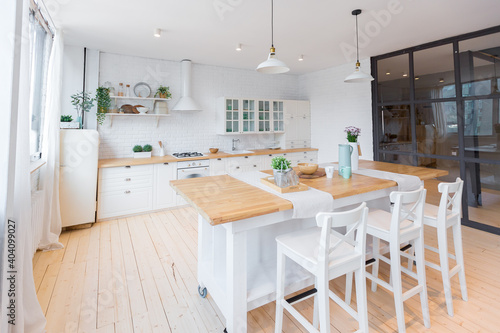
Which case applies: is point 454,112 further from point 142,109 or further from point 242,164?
point 142,109

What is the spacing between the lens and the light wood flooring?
5.97 feet

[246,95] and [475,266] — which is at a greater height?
[246,95]

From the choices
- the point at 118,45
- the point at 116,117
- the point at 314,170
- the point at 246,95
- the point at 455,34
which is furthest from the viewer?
the point at 246,95

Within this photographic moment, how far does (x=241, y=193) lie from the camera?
1.86 meters

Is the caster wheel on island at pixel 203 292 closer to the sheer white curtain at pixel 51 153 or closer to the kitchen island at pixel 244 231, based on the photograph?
the kitchen island at pixel 244 231

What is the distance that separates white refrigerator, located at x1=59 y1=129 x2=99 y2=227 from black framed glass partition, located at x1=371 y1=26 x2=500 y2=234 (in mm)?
4919

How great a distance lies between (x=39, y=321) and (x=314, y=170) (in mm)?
2366

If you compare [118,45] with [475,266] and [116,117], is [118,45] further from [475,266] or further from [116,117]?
[475,266]

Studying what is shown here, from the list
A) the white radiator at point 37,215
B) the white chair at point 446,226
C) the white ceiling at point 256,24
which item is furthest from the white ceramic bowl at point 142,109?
the white chair at point 446,226

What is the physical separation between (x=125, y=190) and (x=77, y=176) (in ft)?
2.33

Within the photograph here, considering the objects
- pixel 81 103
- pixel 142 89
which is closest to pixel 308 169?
pixel 142 89

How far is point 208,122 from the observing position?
211 inches

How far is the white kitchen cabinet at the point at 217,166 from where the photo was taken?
474 cm

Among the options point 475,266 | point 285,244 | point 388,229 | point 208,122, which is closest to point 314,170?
point 388,229
